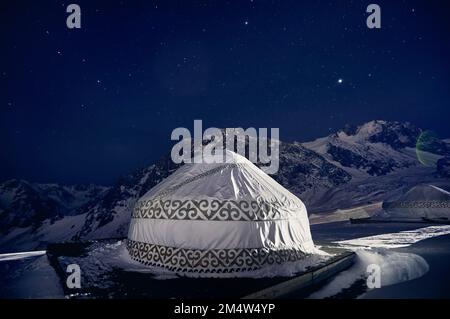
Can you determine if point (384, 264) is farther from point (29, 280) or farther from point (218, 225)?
point (29, 280)

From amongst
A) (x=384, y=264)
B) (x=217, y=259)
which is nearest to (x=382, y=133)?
(x=384, y=264)

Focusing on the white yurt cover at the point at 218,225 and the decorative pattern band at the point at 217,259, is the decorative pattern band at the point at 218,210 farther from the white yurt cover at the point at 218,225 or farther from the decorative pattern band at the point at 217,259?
the decorative pattern band at the point at 217,259

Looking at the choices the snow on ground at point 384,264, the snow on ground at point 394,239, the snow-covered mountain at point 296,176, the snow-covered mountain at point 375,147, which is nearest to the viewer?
the snow on ground at point 384,264

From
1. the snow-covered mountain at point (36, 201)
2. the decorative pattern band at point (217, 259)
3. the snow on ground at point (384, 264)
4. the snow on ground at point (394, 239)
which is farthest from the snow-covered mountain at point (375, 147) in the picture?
the snow-covered mountain at point (36, 201)

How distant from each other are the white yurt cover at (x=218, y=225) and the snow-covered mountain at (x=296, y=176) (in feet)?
144

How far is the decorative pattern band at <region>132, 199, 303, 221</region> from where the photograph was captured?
4.50 metres

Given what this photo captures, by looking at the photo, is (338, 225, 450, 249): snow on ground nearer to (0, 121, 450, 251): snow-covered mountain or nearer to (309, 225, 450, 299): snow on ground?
(309, 225, 450, 299): snow on ground

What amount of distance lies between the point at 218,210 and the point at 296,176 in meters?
72.5

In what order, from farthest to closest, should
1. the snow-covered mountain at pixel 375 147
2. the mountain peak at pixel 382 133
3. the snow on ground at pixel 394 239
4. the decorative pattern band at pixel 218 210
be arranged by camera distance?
1. the mountain peak at pixel 382 133
2. the snow-covered mountain at pixel 375 147
3. the snow on ground at pixel 394 239
4. the decorative pattern band at pixel 218 210

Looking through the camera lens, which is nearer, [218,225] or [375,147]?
[218,225]

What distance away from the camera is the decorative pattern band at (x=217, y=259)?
433 centimetres

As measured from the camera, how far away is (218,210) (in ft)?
14.8

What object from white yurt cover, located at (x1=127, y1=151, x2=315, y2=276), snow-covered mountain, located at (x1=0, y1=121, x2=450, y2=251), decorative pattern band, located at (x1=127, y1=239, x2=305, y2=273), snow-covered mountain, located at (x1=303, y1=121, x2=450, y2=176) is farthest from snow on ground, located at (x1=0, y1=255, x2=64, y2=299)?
snow-covered mountain, located at (x1=303, y1=121, x2=450, y2=176)
